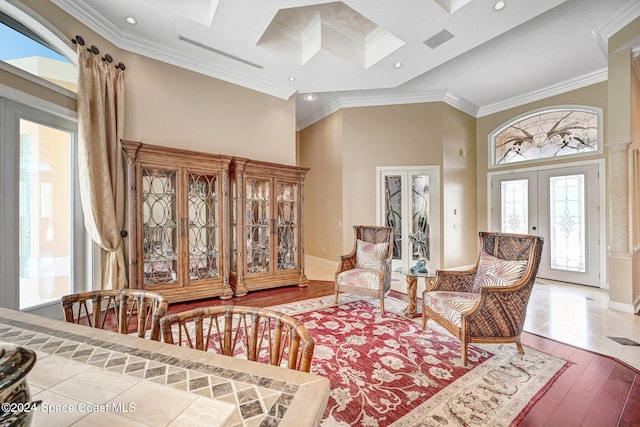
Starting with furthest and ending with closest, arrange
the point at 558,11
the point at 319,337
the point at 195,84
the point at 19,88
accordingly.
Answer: the point at 195,84 < the point at 558,11 < the point at 319,337 < the point at 19,88

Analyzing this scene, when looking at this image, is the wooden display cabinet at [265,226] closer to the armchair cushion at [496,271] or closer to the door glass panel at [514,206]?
the armchair cushion at [496,271]

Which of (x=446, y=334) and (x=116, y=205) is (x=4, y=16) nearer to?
(x=116, y=205)

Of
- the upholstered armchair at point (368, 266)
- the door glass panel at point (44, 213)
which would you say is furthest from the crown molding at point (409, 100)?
the door glass panel at point (44, 213)

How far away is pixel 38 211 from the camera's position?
2711 millimetres

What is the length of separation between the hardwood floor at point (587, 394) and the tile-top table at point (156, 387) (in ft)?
5.67

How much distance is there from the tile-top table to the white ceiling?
3228 millimetres

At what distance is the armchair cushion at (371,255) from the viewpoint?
12.2 feet

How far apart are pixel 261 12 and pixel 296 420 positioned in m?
3.54

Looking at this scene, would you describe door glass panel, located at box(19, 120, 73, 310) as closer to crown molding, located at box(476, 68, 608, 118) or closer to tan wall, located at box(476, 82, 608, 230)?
tan wall, located at box(476, 82, 608, 230)

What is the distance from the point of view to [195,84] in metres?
3.95

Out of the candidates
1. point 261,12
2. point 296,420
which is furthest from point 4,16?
point 296,420

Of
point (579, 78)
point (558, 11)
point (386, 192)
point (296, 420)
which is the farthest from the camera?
point (386, 192)

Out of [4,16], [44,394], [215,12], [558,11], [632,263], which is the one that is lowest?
[632,263]

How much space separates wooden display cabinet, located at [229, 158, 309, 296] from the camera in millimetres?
3896
